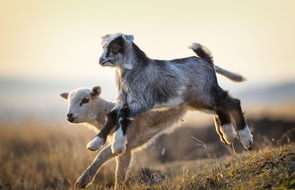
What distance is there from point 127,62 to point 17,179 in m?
5.07

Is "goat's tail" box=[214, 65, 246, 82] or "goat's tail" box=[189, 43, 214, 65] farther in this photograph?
"goat's tail" box=[214, 65, 246, 82]

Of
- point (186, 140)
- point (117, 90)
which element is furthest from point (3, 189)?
point (186, 140)

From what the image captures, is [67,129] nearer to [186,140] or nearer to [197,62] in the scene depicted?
[186,140]

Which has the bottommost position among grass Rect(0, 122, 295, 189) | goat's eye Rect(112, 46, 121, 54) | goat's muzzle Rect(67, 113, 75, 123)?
grass Rect(0, 122, 295, 189)

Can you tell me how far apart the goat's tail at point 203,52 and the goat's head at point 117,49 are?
56.4 inches

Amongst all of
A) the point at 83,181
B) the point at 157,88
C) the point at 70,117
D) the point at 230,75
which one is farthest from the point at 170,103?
the point at 70,117

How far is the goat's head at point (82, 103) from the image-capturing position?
8953 millimetres

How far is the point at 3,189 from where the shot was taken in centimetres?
1038

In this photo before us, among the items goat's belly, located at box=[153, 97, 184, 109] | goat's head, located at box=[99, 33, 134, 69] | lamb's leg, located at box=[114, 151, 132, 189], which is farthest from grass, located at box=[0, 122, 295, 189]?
goat's head, located at box=[99, 33, 134, 69]

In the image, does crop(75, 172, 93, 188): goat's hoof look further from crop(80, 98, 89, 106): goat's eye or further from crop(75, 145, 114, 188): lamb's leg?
crop(80, 98, 89, 106): goat's eye

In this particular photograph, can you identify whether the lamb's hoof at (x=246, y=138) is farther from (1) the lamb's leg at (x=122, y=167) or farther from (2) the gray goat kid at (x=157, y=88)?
(1) the lamb's leg at (x=122, y=167)

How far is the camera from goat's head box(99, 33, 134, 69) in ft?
23.3

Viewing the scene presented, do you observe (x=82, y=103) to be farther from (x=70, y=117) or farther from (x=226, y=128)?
(x=226, y=128)

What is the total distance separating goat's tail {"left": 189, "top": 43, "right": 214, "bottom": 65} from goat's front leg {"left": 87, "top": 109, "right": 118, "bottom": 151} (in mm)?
1882
